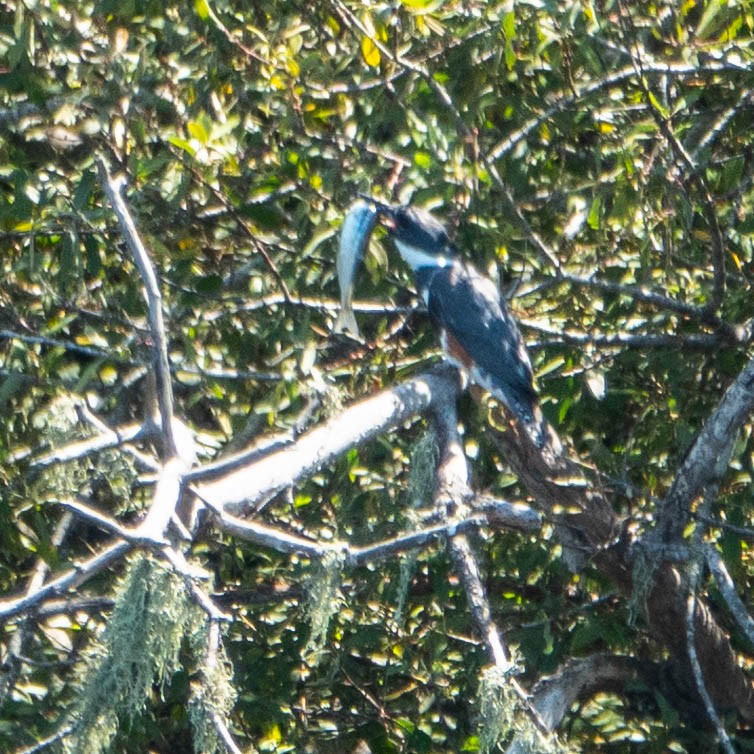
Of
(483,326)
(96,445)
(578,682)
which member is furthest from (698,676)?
(96,445)

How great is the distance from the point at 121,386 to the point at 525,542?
1005mm

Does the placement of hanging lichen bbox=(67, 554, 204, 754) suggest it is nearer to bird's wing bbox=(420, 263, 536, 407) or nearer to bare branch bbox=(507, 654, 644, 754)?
bare branch bbox=(507, 654, 644, 754)

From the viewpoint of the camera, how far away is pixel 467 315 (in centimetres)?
356

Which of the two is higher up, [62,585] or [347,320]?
[347,320]

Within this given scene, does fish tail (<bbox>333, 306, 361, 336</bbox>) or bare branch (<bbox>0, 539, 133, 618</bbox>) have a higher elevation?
fish tail (<bbox>333, 306, 361, 336</bbox>)

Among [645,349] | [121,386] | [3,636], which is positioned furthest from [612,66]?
[3,636]

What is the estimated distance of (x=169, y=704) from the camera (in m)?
3.68

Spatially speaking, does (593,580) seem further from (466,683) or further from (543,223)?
(543,223)

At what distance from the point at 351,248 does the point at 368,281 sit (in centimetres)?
38

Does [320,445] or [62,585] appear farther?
[320,445]

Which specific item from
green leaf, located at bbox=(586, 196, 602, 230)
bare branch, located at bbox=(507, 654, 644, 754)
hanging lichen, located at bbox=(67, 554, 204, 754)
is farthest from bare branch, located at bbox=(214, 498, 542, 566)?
green leaf, located at bbox=(586, 196, 602, 230)

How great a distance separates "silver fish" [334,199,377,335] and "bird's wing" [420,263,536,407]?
1.15 feet

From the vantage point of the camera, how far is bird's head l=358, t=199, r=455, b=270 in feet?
10.8

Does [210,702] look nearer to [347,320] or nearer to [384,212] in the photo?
[347,320]
